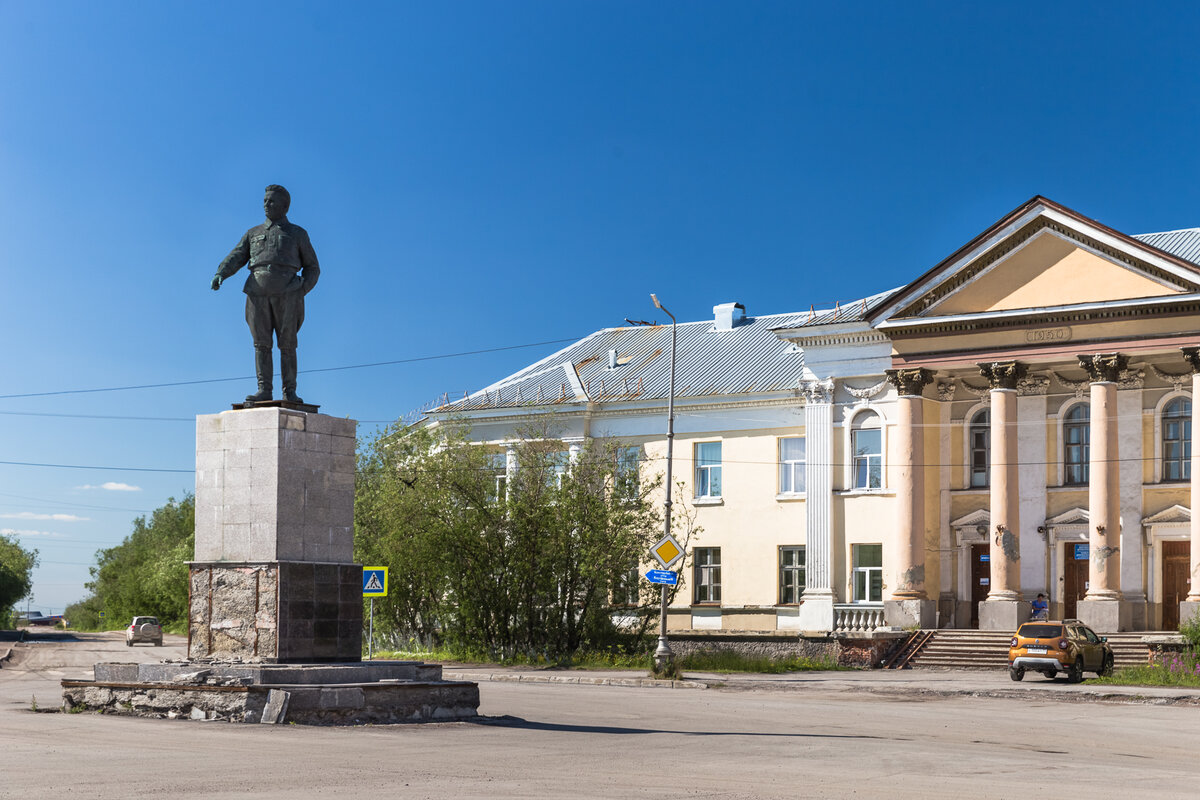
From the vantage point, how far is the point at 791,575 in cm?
4612

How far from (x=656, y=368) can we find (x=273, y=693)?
37.0 m

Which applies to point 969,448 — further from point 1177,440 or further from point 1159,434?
point 1177,440

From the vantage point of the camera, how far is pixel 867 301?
4569 centimetres

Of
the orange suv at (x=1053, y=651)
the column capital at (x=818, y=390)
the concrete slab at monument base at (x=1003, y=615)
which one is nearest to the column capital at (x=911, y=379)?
the column capital at (x=818, y=390)

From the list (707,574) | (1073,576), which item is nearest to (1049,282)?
(1073,576)

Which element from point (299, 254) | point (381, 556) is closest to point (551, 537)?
point (381, 556)

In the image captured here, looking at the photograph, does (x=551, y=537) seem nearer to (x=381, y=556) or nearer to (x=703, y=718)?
(x=381, y=556)

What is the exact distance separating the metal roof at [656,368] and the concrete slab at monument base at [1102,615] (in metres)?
12.2

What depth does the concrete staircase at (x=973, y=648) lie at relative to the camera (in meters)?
36.6

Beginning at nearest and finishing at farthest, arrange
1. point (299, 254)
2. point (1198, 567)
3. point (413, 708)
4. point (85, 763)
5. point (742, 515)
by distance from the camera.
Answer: point (85, 763), point (413, 708), point (299, 254), point (1198, 567), point (742, 515)

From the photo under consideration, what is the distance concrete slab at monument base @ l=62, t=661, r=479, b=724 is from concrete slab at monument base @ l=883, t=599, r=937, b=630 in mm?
25727

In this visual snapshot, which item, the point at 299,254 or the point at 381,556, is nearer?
the point at 299,254

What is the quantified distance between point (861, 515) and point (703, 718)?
2511 centimetres

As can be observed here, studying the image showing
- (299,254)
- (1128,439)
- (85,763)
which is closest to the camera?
(85,763)
